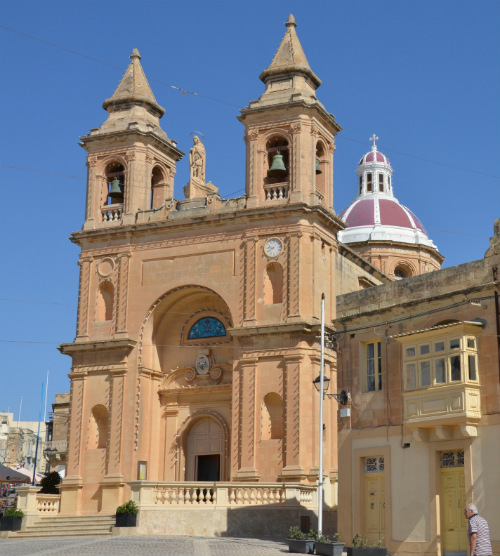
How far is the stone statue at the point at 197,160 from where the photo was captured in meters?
40.2

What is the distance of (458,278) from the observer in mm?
24469

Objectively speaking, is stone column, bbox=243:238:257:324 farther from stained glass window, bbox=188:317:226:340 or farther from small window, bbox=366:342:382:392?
small window, bbox=366:342:382:392

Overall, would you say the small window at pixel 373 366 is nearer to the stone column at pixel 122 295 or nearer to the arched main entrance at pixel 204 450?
the arched main entrance at pixel 204 450

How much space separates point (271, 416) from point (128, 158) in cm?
1246

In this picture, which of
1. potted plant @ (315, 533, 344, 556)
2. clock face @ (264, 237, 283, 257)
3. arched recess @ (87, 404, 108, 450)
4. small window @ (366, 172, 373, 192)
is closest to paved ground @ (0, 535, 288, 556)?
potted plant @ (315, 533, 344, 556)

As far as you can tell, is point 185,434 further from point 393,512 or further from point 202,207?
point 393,512

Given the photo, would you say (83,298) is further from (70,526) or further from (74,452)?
(70,526)

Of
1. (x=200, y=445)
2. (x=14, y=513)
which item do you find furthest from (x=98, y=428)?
(x=14, y=513)

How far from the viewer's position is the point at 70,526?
33.0m

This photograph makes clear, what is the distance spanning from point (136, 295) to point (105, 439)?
18.7 feet

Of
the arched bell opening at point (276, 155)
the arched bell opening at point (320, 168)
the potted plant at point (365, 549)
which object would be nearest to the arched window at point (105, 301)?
the arched bell opening at point (276, 155)

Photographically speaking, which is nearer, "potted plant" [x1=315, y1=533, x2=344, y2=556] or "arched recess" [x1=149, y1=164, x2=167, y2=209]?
"potted plant" [x1=315, y1=533, x2=344, y2=556]

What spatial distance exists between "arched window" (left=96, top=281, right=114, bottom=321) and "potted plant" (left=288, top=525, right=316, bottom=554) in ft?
50.6

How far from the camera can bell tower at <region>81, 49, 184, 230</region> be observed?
129ft
